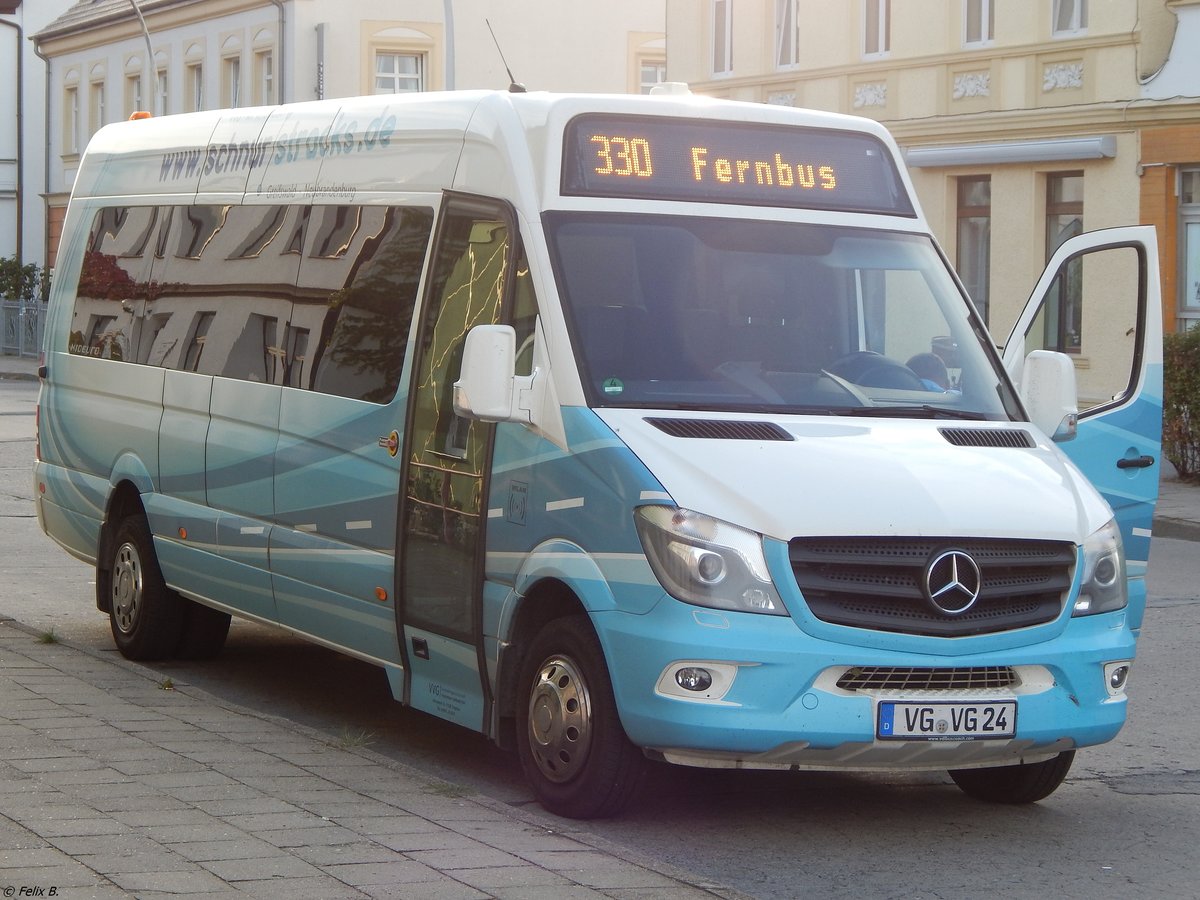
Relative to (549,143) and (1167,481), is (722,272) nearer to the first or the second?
(549,143)

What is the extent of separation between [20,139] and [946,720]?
59.0 meters

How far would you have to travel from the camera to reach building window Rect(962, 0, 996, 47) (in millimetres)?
28656

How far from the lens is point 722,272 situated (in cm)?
730

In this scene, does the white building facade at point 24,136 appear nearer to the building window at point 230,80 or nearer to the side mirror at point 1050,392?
the building window at point 230,80

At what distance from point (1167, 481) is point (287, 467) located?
14525mm

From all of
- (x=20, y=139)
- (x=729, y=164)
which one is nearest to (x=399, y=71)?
(x=20, y=139)

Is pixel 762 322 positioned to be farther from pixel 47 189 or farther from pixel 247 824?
pixel 47 189

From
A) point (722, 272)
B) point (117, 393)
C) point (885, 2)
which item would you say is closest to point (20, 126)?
point (885, 2)

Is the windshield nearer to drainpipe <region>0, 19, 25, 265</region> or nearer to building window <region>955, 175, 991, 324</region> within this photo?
building window <region>955, 175, 991, 324</region>

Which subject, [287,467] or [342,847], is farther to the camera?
[287,467]

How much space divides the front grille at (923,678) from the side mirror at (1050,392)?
1395mm

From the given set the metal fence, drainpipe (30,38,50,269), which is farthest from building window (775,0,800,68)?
drainpipe (30,38,50,269)

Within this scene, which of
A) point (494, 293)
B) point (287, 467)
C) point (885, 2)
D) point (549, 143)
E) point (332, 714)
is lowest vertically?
point (332, 714)

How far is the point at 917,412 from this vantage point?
723cm
